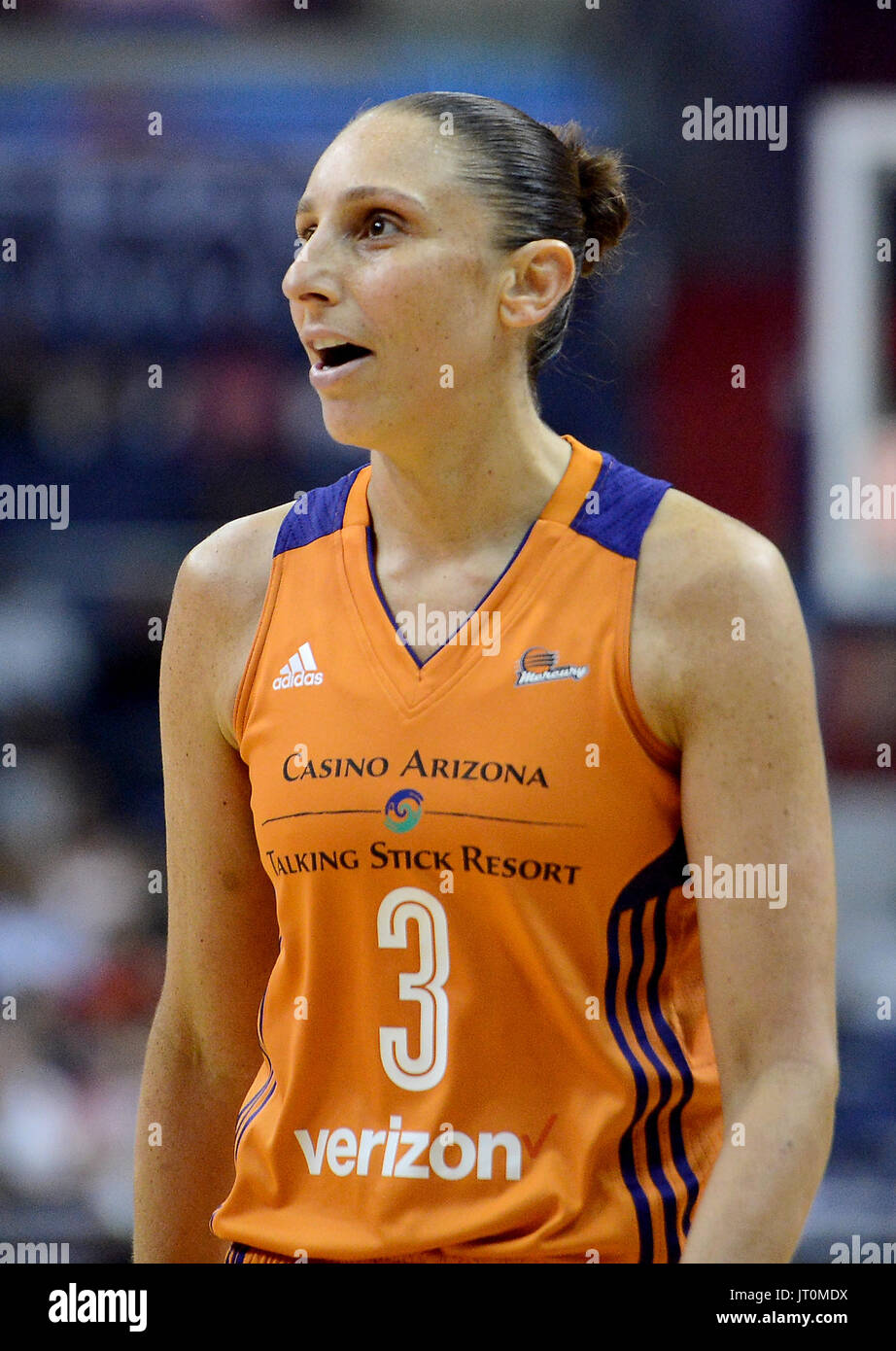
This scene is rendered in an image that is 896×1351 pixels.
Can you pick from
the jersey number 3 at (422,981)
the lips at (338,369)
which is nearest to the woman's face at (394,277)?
the lips at (338,369)

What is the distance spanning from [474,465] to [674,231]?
14.7ft

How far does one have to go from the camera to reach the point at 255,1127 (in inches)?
67.3

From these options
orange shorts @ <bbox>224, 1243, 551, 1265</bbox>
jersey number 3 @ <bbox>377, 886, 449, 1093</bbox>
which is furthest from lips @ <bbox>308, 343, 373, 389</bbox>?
orange shorts @ <bbox>224, 1243, 551, 1265</bbox>

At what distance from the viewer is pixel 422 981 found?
5.30 ft

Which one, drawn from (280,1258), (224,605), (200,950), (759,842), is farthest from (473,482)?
(280,1258)

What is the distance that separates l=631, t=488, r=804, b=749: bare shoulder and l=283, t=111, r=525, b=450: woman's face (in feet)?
1.00

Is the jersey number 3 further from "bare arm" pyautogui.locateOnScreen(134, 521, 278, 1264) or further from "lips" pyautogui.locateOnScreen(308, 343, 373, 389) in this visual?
"lips" pyautogui.locateOnScreen(308, 343, 373, 389)

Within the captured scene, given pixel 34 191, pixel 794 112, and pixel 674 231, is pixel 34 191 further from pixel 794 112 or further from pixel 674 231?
pixel 794 112

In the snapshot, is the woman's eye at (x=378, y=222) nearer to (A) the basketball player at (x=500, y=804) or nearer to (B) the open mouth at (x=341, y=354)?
(A) the basketball player at (x=500, y=804)

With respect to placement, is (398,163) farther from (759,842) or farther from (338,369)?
(759,842)

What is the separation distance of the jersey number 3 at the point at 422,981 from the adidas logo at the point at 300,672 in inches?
9.4

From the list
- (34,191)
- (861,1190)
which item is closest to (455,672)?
(861,1190)

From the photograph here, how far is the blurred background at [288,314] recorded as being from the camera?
5.55 meters
